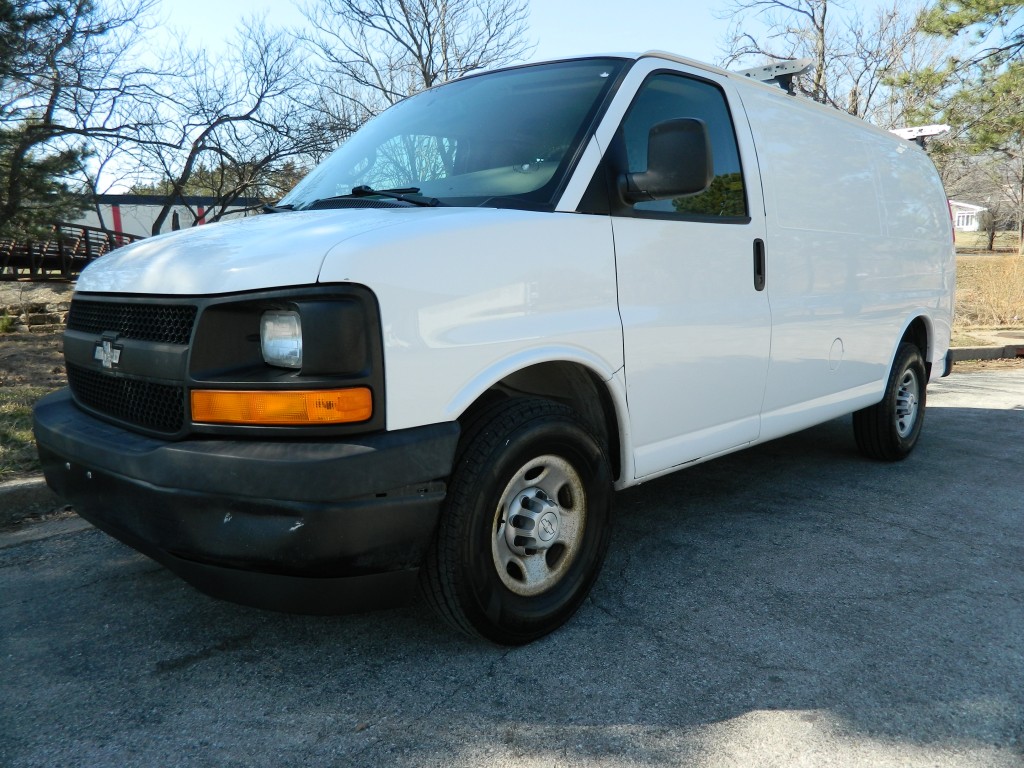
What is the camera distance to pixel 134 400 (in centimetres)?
261

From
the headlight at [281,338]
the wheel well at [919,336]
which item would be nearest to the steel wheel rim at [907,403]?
the wheel well at [919,336]

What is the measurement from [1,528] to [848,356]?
4.42 meters

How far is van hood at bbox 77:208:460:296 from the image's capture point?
2293 mm

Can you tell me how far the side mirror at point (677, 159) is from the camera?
9.48 feet

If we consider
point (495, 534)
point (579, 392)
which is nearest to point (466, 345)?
point (495, 534)

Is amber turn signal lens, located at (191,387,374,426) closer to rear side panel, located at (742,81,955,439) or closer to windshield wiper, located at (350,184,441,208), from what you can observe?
windshield wiper, located at (350,184,441,208)

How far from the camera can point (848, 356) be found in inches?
177

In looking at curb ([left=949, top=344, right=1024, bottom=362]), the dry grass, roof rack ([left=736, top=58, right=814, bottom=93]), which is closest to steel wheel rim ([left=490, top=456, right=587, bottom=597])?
roof rack ([left=736, top=58, right=814, bottom=93])

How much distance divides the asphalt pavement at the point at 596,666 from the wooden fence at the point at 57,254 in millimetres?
11161

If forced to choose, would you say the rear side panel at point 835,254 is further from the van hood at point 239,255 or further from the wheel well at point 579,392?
the van hood at point 239,255

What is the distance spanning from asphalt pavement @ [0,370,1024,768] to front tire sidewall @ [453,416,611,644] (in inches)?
4.8

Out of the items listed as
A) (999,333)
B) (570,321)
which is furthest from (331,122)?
(570,321)

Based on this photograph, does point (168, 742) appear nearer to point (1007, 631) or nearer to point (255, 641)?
point (255, 641)

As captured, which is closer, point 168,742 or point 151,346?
point 168,742
